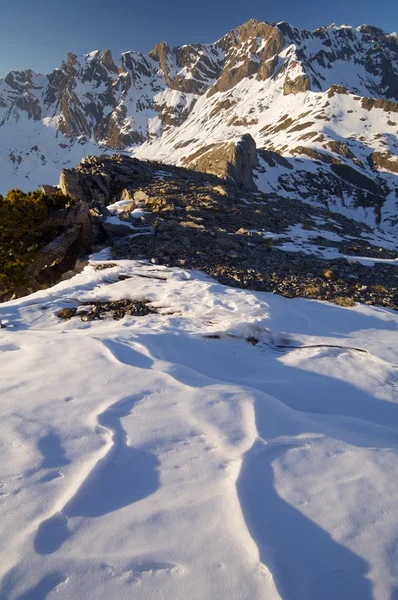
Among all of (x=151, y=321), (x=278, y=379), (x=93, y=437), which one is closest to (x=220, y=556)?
(x=93, y=437)

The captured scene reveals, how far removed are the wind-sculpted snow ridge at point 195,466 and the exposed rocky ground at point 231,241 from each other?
411 cm

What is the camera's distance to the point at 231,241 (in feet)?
43.0

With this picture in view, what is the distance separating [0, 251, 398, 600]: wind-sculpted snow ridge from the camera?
7.25 ft

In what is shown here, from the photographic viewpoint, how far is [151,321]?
7.09 m

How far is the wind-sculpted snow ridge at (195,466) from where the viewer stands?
7.25 ft

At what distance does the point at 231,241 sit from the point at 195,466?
1081 cm

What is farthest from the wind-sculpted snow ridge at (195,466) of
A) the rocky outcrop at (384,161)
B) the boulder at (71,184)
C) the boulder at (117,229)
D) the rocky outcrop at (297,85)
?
the rocky outcrop at (297,85)

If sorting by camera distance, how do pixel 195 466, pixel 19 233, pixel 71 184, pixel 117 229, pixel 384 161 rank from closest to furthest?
pixel 195 466 < pixel 19 233 < pixel 117 229 < pixel 71 184 < pixel 384 161

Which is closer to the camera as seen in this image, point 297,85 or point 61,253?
point 61,253

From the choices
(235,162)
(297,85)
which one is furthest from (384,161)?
(297,85)

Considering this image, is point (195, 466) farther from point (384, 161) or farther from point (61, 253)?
point (384, 161)

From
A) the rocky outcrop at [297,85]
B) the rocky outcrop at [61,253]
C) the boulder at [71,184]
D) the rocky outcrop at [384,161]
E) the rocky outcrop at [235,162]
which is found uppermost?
the rocky outcrop at [297,85]

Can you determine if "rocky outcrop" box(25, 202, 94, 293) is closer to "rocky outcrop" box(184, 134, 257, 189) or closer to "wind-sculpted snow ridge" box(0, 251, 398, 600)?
"wind-sculpted snow ridge" box(0, 251, 398, 600)

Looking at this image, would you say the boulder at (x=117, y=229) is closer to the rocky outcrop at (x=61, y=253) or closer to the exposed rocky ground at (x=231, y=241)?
the exposed rocky ground at (x=231, y=241)
